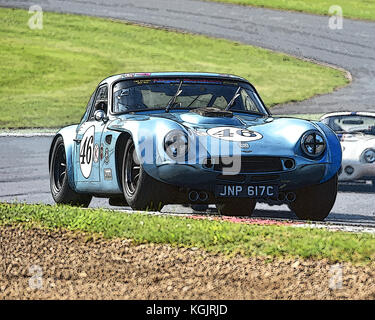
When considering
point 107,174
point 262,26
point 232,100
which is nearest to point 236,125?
point 232,100

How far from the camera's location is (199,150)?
884cm

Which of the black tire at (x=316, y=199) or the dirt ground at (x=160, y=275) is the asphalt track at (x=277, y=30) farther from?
the dirt ground at (x=160, y=275)

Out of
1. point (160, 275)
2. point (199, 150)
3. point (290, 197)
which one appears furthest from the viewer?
point (290, 197)

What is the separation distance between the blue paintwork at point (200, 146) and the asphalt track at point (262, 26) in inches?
856

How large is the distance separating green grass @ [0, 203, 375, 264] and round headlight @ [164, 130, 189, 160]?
694 mm

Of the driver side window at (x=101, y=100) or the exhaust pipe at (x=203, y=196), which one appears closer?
the exhaust pipe at (x=203, y=196)

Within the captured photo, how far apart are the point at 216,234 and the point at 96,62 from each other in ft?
96.3

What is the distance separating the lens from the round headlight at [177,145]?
8820 mm

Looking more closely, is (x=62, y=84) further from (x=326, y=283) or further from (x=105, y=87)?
(x=326, y=283)

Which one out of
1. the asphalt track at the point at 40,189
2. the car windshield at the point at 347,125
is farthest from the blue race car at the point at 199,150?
the car windshield at the point at 347,125

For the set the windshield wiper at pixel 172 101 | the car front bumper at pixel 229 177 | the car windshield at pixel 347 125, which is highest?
the windshield wiper at pixel 172 101

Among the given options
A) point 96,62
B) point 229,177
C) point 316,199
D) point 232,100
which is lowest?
point 96,62

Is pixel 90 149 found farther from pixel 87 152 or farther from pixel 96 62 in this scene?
pixel 96 62
